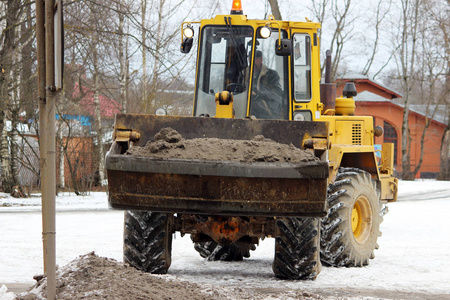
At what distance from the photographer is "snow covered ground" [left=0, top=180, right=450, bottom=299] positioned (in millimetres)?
7250

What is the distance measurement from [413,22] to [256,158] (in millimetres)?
36923

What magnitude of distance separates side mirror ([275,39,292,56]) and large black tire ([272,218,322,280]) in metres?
2.09

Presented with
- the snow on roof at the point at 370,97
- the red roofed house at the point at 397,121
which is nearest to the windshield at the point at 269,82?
the red roofed house at the point at 397,121

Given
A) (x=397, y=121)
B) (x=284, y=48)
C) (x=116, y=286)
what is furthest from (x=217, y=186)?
(x=397, y=121)

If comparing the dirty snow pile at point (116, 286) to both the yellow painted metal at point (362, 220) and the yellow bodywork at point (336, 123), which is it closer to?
the yellow bodywork at point (336, 123)

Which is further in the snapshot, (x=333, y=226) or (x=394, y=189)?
(x=394, y=189)

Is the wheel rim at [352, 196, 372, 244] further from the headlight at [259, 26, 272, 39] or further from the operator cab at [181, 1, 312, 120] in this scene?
the headlight at [259, 26, 272, 39]

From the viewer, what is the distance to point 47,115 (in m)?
4.64

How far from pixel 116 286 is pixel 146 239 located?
1822 mm

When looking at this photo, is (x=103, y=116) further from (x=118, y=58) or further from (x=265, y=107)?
(x=265, y=107)

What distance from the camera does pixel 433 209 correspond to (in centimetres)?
1795

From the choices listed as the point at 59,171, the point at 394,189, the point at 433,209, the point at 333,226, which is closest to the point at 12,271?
the point at 333,226

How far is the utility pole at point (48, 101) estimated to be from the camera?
454 cm

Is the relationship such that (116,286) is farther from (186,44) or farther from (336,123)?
(336,123)
